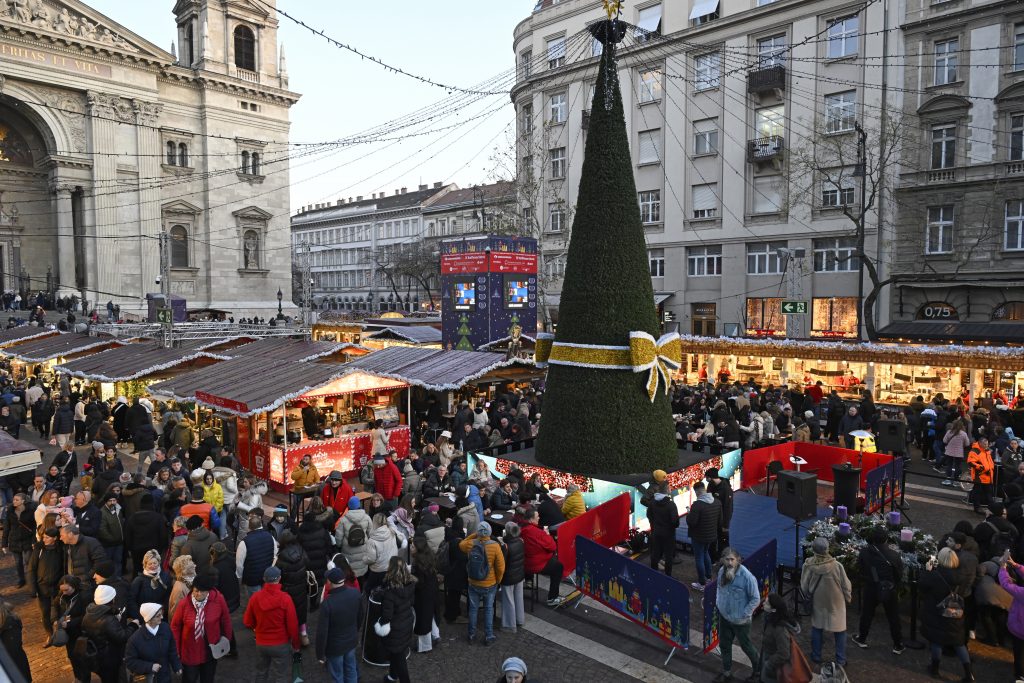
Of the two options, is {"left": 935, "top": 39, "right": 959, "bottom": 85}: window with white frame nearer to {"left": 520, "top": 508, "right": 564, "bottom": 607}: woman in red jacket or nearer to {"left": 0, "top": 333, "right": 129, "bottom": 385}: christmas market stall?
{"left": 520, "top": 508, "right": 564, "bottom": 607}: woman in red jacket

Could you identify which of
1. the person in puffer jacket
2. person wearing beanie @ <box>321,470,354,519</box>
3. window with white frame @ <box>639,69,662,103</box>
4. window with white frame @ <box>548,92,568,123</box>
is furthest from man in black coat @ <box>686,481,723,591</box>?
window with white frame @ <box>548,92,568,123</box>

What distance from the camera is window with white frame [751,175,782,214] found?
3453cm

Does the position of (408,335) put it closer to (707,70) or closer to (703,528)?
Answer: (707,70)

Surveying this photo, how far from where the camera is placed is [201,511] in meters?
9.62

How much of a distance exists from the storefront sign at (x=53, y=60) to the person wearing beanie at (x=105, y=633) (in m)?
44.7

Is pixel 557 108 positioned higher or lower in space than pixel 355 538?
higher

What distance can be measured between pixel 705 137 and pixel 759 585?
107ft

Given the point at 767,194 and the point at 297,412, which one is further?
the point at 767,194

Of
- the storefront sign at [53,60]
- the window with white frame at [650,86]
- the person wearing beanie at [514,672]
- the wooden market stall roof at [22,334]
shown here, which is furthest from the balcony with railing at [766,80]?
the storefront sign at [53,60]

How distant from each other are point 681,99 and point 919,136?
12.3 m

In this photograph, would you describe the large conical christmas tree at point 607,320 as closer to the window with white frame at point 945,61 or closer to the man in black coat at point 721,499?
the man in black coat at point 721,499

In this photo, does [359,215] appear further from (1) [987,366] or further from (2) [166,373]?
(1) [987,366]

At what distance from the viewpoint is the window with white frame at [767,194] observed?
113 ft

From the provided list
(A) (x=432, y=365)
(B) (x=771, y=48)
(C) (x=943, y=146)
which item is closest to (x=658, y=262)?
(B) (x=771, y=48)
